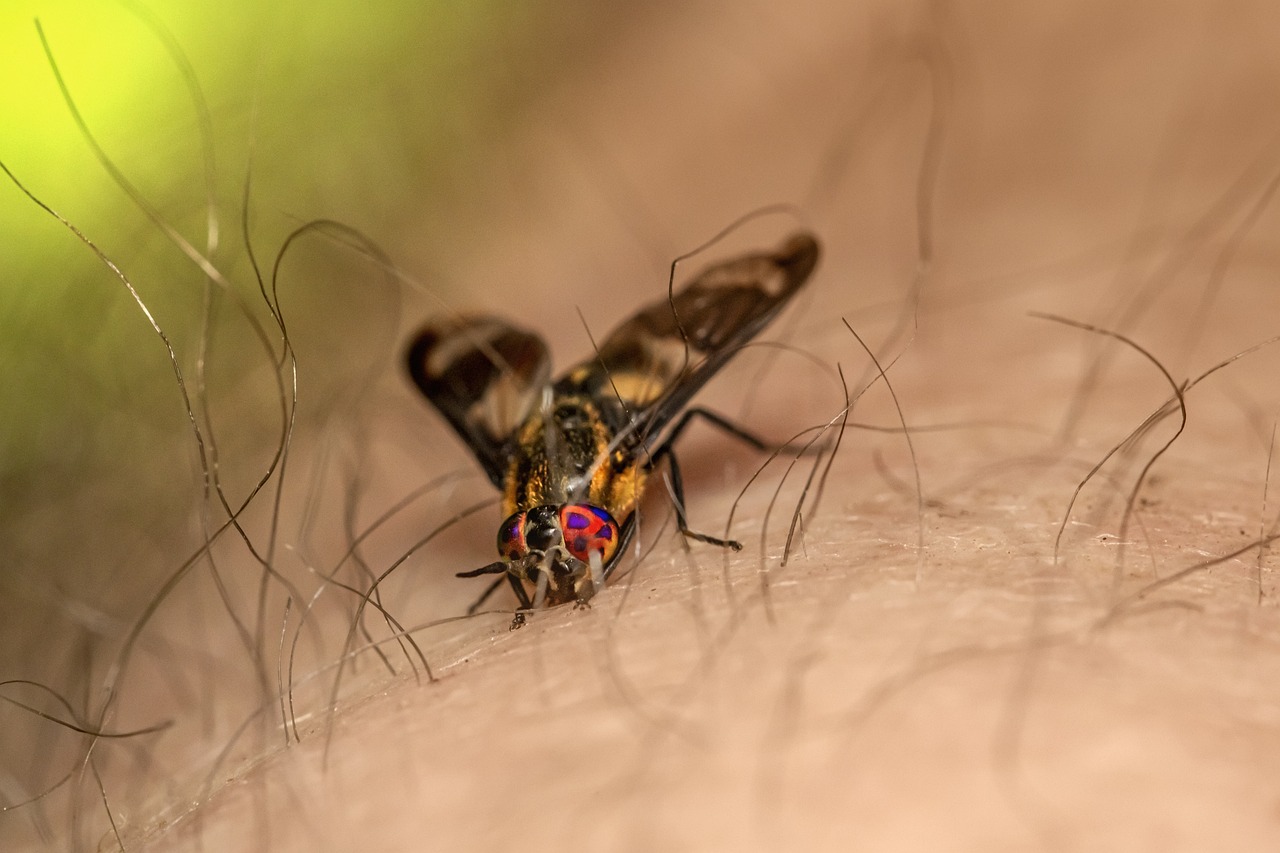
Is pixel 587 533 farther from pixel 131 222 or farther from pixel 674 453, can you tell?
pixel 131 222

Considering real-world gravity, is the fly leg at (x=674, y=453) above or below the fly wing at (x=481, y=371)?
below

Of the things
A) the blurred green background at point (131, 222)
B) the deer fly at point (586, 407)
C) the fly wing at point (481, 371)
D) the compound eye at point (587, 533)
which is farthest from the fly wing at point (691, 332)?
the blurred green background at point (131, 222)

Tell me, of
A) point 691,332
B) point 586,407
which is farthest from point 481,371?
point 691,332

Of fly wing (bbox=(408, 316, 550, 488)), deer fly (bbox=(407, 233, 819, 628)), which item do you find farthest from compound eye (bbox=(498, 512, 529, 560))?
fly wing (bbox=(408, 316, 550, 488))

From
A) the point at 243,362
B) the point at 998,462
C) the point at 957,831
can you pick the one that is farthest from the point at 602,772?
the point at 243,362

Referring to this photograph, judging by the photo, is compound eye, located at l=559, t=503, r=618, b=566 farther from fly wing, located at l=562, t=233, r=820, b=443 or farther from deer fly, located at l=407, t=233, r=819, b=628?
fly wing, located at l=562, t=233, r=820, b=443

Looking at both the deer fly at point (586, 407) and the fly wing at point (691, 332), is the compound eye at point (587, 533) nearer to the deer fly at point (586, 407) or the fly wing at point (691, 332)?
the deer fly at point (586, 407)
